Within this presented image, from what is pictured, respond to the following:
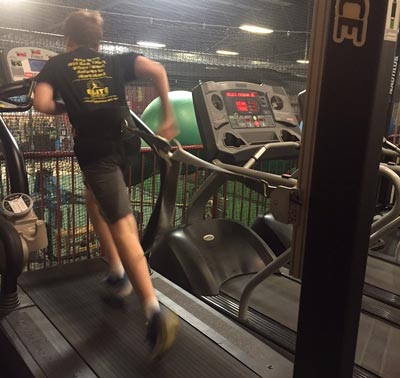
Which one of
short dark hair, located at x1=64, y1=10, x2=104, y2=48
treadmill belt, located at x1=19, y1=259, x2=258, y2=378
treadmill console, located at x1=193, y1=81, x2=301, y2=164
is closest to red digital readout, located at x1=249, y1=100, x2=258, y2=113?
treadmill console, located at x1=193, y1=81, x2=301, y2=164

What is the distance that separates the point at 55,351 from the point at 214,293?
A: 1029mm

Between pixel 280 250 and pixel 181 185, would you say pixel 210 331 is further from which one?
pixel 181 185

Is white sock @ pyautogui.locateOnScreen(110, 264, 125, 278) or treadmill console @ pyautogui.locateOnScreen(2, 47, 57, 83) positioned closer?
treadmill console @ pyautogui.locateOnScreen(2, 47, 57, 83)

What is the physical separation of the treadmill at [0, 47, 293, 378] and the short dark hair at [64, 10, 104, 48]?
364 millimetres

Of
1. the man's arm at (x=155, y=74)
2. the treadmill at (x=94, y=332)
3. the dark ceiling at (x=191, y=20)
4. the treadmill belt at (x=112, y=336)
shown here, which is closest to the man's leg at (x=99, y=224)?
the treadmill at (x=94, y=332)

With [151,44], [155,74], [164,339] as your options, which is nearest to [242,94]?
[155,74]

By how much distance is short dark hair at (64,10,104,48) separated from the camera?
1821mm

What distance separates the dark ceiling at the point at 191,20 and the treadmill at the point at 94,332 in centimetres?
563

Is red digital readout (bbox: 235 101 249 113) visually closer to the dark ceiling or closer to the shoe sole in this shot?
the shoe sole

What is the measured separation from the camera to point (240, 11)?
26.7 ft

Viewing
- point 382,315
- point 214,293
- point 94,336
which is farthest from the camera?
point 214,293

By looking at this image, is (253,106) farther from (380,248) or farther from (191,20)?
(191,20)

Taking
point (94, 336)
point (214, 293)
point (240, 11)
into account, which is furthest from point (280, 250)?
point (240, 11)

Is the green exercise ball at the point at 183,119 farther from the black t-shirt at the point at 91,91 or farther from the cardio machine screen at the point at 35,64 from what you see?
the black t-shirt at the point at 91,91
